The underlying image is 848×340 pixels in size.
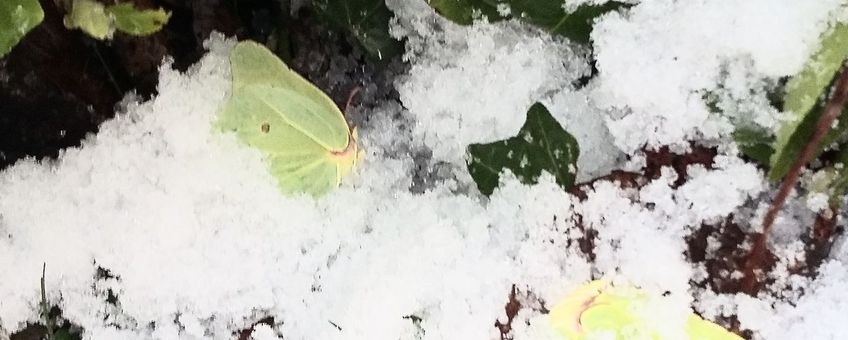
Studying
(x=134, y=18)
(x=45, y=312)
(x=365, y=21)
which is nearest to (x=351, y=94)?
(x=365, y=21)

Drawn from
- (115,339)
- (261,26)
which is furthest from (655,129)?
(115,339)

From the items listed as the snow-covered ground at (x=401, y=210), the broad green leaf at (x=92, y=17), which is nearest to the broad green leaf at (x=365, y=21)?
the snow-covered ground at (x=401, y=210)

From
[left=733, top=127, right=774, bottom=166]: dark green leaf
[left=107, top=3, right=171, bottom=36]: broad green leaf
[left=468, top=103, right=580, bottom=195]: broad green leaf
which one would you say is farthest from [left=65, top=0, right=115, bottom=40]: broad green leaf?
[left=733, top=127, right=774, bottom=166]: dark green leaf

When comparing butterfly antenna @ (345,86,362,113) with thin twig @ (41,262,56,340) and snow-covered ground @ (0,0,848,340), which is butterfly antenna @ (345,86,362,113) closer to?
snow-covered ground @ (0,0,848,340)

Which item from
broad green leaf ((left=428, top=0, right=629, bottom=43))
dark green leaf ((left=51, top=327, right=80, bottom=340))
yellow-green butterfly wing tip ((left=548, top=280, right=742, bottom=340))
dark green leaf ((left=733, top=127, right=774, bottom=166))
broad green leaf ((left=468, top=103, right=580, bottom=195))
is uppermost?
broad green leaf ((left=428, top=0, right=629, bottom=43))

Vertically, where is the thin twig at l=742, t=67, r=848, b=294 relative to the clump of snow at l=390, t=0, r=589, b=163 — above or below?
below

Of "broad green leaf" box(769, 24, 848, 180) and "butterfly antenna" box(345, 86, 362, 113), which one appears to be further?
"butterfly antenna" box(345, 86, 362, 113)
